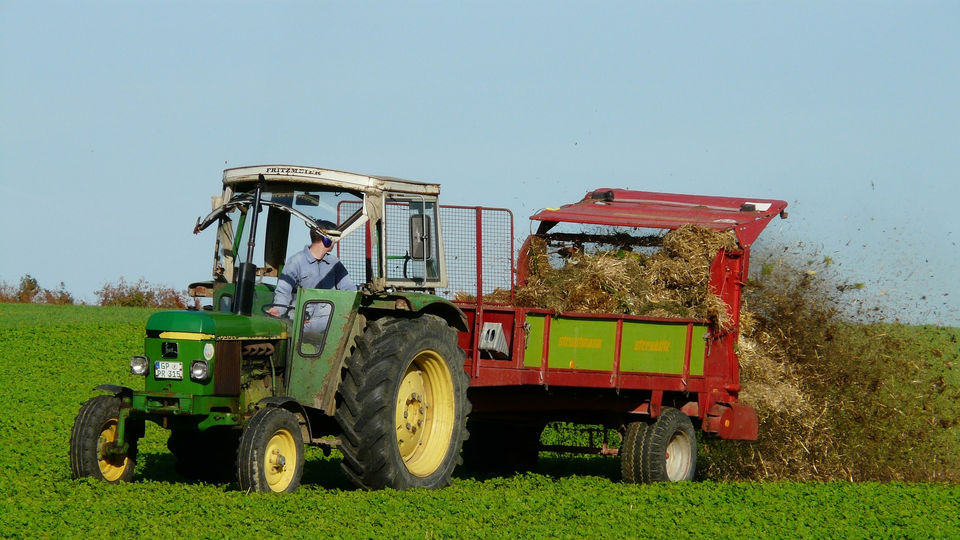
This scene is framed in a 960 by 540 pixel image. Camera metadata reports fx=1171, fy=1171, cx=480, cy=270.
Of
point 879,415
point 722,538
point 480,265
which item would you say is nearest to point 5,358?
point 480,265

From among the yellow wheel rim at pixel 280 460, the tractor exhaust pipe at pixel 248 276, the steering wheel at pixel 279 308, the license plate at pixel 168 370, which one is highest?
the tractor exhaust pipe at pixel 248 276

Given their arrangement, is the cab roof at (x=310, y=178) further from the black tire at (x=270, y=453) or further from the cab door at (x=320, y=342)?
the black tire at (x=270, y=453)

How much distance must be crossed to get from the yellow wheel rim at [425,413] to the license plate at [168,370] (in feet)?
6.05

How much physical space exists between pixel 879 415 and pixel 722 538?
6227mm

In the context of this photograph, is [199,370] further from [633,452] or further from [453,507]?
[633,452]

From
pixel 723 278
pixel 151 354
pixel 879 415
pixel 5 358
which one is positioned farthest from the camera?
pixel 5 358

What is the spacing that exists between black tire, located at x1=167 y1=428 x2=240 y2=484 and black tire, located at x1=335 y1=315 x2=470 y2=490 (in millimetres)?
1541

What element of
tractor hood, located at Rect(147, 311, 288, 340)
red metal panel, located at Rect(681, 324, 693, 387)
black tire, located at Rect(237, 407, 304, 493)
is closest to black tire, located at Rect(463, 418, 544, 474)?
red metal panel, located at Rect(681, 324, 693, 387)

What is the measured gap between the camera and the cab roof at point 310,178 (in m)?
9.06

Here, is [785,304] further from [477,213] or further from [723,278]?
[477,213]

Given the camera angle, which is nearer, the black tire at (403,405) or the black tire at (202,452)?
the black tire at (403,405)

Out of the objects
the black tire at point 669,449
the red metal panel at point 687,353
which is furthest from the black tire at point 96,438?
the red metal panel at point 687,353

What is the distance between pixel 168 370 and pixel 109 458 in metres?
0.97

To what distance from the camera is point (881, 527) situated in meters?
8.68
